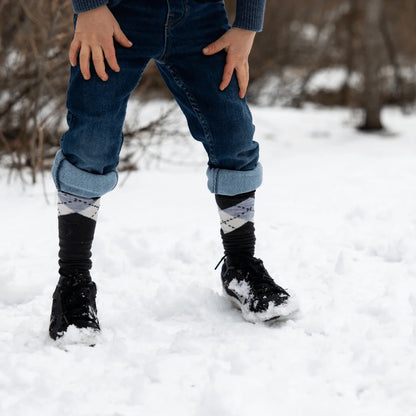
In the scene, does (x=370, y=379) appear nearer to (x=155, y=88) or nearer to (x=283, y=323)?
(x=283, y=323)

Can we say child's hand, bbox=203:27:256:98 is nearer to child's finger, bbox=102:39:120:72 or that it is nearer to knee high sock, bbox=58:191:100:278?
child's finger, bbox=102:39:120:72

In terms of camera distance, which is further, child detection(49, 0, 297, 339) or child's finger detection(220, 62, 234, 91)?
child's finger detection(220, 62, 234, 91)

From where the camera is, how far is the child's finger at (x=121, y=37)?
134 cm

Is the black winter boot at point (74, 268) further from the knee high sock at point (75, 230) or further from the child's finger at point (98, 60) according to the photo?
the child's finger at point (98, 60)

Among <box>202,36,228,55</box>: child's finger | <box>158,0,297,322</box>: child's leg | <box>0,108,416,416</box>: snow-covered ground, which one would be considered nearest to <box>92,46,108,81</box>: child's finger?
<box>158,0,297,322</box>: child's leg

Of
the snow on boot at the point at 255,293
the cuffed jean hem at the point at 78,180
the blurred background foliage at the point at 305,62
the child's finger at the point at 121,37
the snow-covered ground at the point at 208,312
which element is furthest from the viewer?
the blurred background foliage at the point at 305,62

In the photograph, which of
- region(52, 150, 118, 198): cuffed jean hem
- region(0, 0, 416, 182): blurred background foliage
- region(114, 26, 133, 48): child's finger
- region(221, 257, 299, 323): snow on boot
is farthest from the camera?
region(0, 0, 416, 182): blurred background foliage

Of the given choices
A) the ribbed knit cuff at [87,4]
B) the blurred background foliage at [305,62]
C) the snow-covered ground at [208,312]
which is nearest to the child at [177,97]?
the ribbed knit cuff at [87,4]

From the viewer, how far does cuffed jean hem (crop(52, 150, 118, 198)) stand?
1449mm

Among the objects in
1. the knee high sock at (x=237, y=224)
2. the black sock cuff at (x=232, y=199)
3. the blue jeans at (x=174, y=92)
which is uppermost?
the blue jeans at (x=174, y=92)

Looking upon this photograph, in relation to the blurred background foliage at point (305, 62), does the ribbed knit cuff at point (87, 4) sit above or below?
above

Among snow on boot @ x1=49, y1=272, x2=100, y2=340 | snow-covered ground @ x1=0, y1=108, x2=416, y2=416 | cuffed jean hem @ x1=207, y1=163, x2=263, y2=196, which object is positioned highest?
cuffed jean hem @ x1=207, y1=163, x2=263, y2=196

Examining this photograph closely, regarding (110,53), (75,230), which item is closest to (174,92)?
(110,53)

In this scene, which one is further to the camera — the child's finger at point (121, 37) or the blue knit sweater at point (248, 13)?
the blue knit sweater at point (248, 13)
